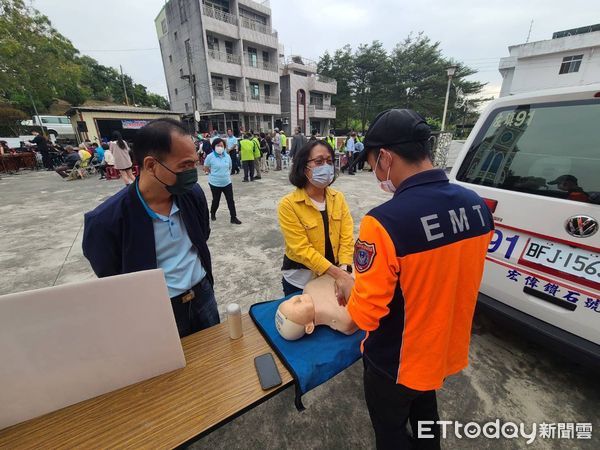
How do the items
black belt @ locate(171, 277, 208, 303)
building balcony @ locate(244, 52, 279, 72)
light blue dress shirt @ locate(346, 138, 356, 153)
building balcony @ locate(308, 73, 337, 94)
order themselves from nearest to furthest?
black belt @ locate(171, 277, 208, 303) < light blue dress shirt @ locate(346, 138, 356, 153) < building balcony @ locate(244, 52, 279, 72) < building balcony @ locate(308, 73, 337, 94)

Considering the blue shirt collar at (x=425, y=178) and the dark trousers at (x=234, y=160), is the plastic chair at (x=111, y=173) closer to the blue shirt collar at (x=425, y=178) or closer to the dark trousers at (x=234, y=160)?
the dark trousers at (x=234, y=160)

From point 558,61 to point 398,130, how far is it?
3378 centimetres

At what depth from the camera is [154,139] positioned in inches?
53.1

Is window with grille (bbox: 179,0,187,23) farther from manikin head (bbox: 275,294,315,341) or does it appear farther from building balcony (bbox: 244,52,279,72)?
manikin head (bbox: 275,294,315,341)

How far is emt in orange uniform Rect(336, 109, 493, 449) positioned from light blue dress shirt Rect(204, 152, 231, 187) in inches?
178

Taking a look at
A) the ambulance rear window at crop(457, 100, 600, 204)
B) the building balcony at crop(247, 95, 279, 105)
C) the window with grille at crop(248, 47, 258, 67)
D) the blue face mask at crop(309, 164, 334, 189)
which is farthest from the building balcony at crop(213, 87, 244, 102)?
the ambulance rear window at crop(457, 100, 600, 204)

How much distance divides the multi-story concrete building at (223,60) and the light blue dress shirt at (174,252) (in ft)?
65.7

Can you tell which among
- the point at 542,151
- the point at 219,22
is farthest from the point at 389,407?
the point at 219,22

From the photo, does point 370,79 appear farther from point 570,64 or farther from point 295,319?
point 295,319

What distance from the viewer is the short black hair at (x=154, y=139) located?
4.39 ft

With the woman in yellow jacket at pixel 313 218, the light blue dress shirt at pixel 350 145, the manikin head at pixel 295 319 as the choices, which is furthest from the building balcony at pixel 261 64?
the manikin head at pixel 295 319

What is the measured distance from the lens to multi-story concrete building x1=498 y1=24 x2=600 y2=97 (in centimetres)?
2138

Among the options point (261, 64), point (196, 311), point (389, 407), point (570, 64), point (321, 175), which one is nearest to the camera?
point (389, 407)

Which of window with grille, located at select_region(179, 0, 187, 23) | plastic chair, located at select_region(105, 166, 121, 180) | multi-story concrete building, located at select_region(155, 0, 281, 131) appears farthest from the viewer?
window with grille, located at select_region(179, 0, 187, 23)
